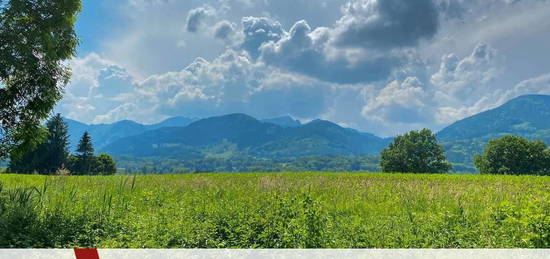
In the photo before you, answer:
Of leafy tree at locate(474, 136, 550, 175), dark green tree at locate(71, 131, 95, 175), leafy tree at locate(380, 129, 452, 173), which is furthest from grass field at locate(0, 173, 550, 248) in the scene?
dark green tree at locate(71, 131, 95, 175)

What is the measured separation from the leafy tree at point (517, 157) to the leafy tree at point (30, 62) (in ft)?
241

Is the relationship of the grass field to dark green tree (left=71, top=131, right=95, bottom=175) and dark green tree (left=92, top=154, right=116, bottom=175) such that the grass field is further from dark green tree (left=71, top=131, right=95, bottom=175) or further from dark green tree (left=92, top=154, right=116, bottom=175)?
dark green tree (left=71, top=131, right=95, bottom=175)

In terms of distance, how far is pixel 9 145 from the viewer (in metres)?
13.6

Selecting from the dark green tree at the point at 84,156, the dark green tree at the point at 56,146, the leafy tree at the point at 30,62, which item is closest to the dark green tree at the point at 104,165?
the dark green tree at the point at 84,156

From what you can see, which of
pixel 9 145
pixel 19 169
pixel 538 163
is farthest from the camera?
pixel 19 169

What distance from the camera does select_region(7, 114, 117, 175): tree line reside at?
7634cm

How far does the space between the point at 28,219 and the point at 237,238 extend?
5.01 m

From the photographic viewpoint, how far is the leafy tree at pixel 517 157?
69438mm

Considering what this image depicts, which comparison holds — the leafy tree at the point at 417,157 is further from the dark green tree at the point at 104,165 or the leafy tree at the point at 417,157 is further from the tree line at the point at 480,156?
the dark green tree at the point at 104,165

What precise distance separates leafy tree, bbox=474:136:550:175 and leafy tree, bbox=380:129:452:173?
8.28m

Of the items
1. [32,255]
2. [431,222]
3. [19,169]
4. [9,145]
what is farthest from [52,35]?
[19,169]

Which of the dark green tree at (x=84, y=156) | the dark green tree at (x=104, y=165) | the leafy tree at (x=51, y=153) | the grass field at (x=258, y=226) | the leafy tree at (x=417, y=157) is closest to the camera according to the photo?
the grass field at (x=258, y=226)

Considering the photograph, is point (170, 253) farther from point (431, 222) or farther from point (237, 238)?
point (431, 222)

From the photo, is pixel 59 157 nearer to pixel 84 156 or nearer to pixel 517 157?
pixel 84 156
